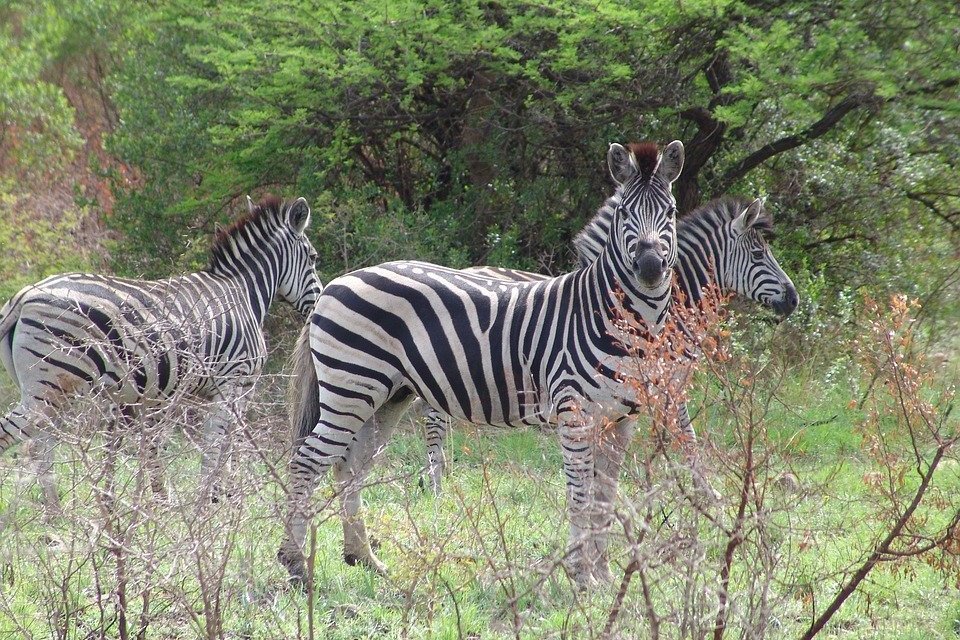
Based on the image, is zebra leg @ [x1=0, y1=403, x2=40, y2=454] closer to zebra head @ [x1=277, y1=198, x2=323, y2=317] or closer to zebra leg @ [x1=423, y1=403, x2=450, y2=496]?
zebra head @ [x1=277, y1=198, x2=323, y2=317]

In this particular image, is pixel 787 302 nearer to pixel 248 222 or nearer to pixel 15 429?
pixel 248 222

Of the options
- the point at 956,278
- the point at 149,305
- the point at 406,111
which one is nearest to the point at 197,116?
the point at 406,111

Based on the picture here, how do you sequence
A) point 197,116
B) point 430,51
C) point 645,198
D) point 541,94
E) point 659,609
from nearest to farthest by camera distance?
point 659,609, point 645,198, point 430,51, point 541,94, point 197,116

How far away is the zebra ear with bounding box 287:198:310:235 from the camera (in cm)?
786

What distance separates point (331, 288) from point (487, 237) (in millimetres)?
4604

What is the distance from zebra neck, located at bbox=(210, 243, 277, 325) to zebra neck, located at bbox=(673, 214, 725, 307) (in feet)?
9.79

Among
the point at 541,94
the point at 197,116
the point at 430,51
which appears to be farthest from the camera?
the point at 197,116

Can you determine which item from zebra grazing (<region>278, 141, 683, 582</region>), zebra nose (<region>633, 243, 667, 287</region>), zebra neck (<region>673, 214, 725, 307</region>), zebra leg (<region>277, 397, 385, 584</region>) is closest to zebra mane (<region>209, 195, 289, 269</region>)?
zebra grazing (<region>278, 141, 683, 582</region>)

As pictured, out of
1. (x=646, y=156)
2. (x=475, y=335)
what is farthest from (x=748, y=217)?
(x=475, y=335)

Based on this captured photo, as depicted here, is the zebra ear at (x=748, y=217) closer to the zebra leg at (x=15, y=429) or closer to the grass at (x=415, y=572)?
the grass at (x=415, y=572)

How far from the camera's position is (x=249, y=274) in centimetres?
770

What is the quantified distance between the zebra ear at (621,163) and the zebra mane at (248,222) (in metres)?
3.19

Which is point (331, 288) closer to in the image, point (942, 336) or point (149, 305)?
point (149, 305)

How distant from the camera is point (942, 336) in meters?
9.46
